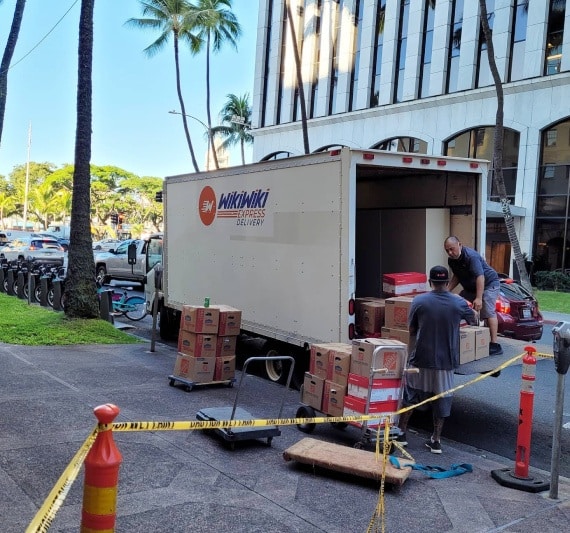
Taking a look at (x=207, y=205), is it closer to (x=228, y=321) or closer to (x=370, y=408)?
(x=228, y=321)

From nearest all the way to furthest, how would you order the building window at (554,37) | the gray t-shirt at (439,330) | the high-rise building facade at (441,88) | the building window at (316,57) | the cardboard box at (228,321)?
1. the gray t-shirt at (439,330)
2. the cardboard box at (228,321)
3. the building window at (554,37)
4. the high-rise building facade at (441,88)
5. the building window at (316,57)

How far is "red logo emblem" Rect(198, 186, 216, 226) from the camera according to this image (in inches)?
408

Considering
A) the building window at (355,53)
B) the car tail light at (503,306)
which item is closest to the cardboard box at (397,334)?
the car tail light at (503,306)

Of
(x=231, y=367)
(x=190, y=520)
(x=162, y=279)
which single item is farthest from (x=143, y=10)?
(x=190, y=520)

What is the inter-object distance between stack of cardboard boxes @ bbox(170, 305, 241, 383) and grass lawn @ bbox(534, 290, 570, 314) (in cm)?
1491

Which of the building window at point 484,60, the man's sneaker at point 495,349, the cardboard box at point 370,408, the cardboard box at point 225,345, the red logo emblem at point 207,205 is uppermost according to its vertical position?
the building window at point 484,60

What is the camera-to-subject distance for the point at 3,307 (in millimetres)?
15023

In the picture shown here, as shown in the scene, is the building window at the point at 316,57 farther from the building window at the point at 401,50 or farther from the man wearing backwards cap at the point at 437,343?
the man wearing backwards cap at the point at 437,343

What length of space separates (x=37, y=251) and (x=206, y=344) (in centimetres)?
2579

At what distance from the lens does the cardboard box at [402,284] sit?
8.02 m

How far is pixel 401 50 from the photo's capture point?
107 feet

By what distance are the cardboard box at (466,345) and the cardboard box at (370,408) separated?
129 centimetres

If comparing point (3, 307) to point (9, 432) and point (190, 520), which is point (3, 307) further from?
point (190, 520)

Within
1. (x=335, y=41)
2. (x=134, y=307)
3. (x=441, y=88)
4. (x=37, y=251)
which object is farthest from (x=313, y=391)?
(x=335, y=41)
